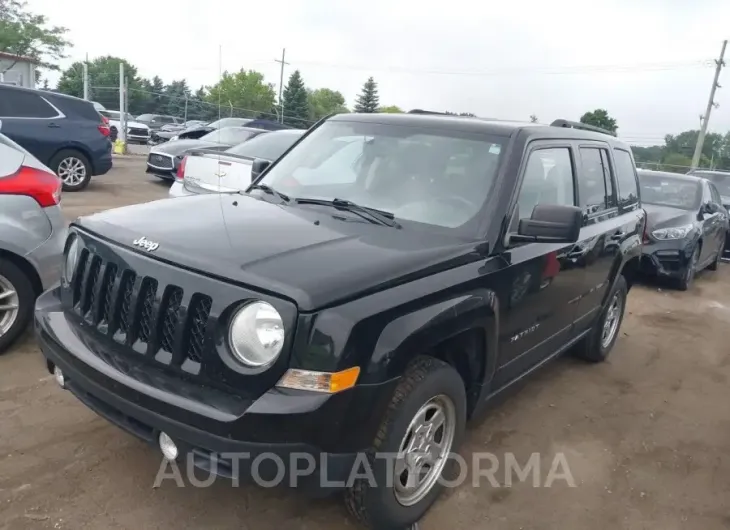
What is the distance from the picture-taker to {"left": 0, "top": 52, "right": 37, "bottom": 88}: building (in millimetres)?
33406

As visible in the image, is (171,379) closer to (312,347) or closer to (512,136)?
(312,347)

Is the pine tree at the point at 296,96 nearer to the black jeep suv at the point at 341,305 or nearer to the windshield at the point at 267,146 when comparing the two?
the windshield at the point at 267,146

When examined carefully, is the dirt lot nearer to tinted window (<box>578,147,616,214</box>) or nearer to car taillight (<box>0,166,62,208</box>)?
car taillight (<box>0,166,62,208</box>)

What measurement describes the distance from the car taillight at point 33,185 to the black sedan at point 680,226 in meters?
6.60

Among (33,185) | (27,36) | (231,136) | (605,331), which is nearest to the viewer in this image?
(33,185)

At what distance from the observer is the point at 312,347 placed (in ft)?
7.63

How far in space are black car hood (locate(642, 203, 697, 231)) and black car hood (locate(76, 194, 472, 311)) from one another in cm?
651

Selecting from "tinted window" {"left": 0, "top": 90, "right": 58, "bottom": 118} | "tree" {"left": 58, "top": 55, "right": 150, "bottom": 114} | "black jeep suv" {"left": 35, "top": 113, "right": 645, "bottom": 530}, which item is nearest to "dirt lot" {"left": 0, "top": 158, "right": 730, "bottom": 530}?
"black jeep suv" {"left": 35, "top": 113, "right": 645, "bottom": 530}

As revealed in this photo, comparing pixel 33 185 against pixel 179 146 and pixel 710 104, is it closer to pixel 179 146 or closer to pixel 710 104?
pixel 179 146

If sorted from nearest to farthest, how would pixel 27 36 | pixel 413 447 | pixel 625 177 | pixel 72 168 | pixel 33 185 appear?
pixel 413 447, pixel 33 185, pixel 625 177, pixel 72 168, pixel 27 36

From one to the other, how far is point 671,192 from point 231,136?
28.2ft

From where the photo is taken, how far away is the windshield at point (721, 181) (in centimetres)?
1317

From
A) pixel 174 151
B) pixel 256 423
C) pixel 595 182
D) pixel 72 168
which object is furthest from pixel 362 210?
pixel 174 151

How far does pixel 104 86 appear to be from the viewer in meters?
37.8
